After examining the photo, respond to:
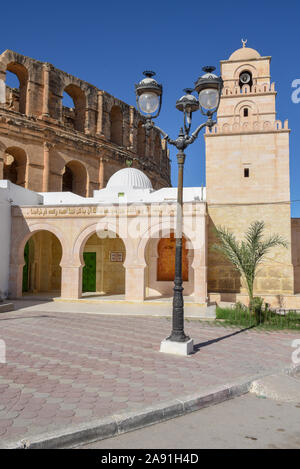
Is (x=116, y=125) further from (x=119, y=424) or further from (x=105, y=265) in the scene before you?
(x=119, y=424)

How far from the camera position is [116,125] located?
28.6m

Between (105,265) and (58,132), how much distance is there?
10294mm

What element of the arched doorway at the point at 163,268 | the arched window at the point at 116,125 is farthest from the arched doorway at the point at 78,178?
the arched doorway at the point at 163,268

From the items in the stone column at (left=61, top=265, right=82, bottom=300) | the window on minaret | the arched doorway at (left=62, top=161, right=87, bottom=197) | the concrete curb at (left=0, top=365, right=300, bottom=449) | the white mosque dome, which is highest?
the window on minaret

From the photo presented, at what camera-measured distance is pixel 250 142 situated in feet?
58.9

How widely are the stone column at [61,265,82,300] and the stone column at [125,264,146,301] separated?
228cm

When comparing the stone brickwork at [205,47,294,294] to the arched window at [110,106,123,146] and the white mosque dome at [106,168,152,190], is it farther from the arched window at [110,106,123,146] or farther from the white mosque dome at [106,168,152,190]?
the arched window at [110,106,123,146]

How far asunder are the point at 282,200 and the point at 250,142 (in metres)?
3.49

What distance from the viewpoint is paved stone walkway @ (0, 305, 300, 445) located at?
157 inches

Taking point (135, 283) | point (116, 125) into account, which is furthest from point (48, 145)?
point (135, 283)

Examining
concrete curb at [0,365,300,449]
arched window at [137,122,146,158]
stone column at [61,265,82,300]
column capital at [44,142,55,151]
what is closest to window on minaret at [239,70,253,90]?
column capital at [44,142,55,151]

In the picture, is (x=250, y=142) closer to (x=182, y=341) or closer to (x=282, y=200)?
(x=282, y=200)
